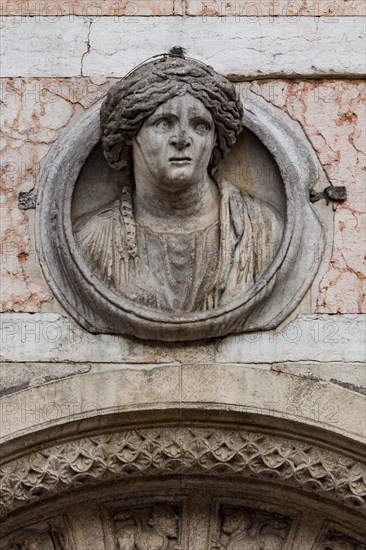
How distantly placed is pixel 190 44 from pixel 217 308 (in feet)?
3.48

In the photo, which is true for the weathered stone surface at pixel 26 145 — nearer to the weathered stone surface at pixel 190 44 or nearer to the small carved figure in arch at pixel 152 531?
the weathered stone surface at pixel 190 44

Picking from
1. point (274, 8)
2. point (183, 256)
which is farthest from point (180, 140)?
point (274, 8)

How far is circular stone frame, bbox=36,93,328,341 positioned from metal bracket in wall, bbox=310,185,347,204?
0.02 meters

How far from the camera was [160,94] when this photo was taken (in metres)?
9.51

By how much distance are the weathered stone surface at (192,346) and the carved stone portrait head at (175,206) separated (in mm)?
163

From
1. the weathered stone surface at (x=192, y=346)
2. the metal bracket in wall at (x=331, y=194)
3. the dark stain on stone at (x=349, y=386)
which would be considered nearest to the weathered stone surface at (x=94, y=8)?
the metal bracket in wall at (x=331, y=194)

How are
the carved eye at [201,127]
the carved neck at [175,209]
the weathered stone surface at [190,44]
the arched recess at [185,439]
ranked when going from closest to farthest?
the arched recess at [185,439], the carved eye at [201,127], the carved neck at [175,209], the weathered stone surface at [190,44]

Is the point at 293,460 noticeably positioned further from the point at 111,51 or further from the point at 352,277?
the point at 111,51

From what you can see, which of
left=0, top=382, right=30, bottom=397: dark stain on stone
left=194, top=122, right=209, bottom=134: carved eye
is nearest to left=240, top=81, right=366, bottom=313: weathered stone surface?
left=194, top=122, right=209, bottom=134: carved eye

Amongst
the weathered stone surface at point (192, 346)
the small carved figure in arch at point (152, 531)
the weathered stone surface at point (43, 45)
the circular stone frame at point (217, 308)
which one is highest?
the weathered stone surface at point (43, 45)

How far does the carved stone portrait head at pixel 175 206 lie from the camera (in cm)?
951

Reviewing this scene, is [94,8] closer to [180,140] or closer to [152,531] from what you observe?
[180,140]

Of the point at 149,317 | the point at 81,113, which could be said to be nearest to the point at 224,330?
the point at 149,317

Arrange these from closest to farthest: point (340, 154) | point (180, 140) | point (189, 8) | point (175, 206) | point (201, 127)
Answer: point (180, 140) < point (201, 127) < point (175, 206) < point (340, 154) < point (189, 8)
